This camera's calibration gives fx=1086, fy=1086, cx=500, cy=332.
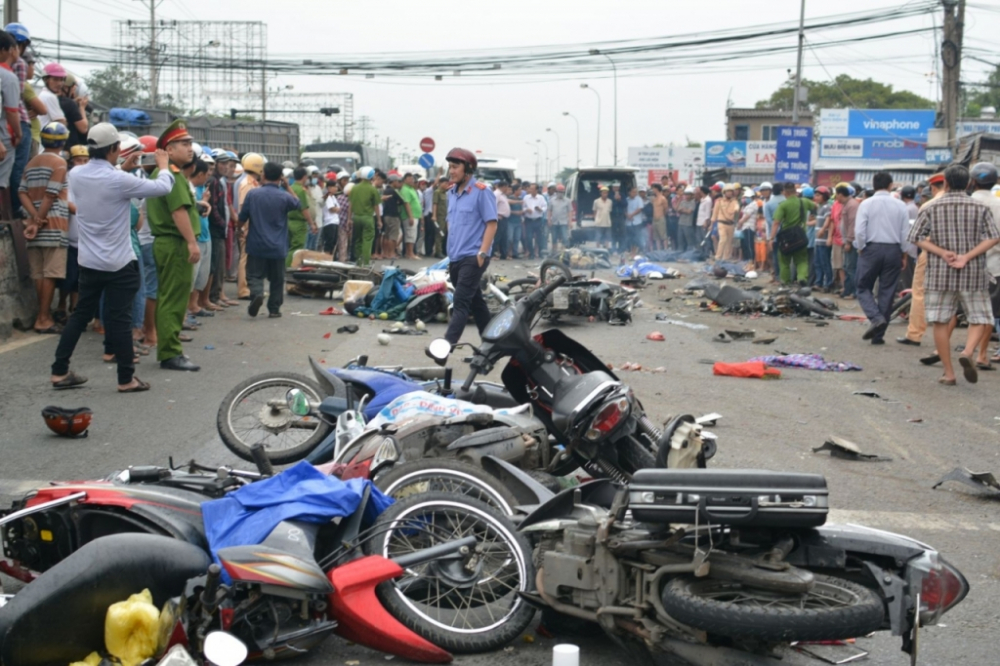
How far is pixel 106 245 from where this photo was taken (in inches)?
327

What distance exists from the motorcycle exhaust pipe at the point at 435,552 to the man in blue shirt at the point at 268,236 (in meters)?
10.4

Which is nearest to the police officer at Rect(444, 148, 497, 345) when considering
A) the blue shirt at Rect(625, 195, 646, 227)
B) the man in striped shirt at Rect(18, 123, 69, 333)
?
the man in striped shirt at Rect(18, 123, 69, 333)

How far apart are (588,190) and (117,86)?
1464 inches

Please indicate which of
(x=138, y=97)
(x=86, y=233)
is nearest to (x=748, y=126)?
(x=138, y=97)

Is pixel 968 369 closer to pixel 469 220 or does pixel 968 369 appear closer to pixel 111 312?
pixel 469 220

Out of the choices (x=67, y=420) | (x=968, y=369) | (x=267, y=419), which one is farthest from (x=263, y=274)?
(x=968, y=369)

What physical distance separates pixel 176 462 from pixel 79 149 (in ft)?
18.0

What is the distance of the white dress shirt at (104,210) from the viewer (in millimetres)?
8297

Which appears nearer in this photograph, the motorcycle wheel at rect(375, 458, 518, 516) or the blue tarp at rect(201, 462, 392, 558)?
the blue tarp at rect(201, 462, 392, 558)

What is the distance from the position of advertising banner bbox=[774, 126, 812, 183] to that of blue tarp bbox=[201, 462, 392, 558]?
29.0 meters

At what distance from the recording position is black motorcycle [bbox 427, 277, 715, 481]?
4969 mm

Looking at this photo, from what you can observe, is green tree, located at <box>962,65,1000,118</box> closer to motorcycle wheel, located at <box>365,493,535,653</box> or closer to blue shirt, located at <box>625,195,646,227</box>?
blue shirt, located at <box>625,195,646,227</box>

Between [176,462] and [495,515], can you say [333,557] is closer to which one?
[495,515]

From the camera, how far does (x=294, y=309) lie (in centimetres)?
1566
